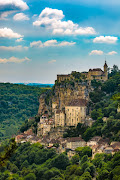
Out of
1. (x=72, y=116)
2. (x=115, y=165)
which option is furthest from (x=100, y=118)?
(x=115, y=165)

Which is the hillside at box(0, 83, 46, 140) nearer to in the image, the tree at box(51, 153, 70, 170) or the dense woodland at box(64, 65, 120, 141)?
the dense woodland at box(64, 65, 120, 141)

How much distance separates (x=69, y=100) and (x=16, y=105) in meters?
→ 75.5

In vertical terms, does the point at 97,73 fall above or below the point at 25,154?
above

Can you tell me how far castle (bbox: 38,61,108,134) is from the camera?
65812 millimetres

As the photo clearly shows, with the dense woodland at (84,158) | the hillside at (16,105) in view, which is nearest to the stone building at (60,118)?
the dense woodland at (84,158)

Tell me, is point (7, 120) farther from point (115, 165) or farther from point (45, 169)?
point (115, 165)

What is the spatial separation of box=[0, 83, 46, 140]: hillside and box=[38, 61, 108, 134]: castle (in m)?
49.4

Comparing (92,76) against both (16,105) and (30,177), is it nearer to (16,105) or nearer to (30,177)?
(30,177)

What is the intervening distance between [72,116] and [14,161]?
1254 cm

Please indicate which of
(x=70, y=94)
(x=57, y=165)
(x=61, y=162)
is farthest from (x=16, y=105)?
(x=61, y=162)

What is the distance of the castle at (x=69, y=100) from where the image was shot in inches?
2591

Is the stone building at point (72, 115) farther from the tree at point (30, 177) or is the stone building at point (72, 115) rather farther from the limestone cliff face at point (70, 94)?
the tree at point (30, 177)

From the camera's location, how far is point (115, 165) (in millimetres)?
44656

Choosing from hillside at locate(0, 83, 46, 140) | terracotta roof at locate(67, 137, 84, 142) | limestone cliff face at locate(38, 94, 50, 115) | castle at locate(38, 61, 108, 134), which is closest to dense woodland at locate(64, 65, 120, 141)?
terracotta roof at locate(67, 137, 84, 142)
